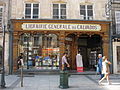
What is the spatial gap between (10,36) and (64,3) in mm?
5591

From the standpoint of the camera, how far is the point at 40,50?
1597 cm

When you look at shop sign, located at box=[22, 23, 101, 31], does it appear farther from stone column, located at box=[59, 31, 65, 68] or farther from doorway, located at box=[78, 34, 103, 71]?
doorway, located at box=[78, 34, 103, 71]

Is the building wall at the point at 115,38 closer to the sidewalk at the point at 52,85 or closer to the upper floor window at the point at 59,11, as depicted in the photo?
the sidewalk at the point at 52,85

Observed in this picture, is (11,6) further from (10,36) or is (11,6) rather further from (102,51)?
(102,51)

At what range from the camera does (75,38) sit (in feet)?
56.2

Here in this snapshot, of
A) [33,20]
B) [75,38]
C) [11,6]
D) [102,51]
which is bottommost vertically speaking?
[102,51]

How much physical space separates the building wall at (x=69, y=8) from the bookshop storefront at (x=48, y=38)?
0.75 m

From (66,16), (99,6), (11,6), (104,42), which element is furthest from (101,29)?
(11,6)

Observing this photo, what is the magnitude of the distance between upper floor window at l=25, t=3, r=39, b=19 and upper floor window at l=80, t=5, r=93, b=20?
4.03 meters

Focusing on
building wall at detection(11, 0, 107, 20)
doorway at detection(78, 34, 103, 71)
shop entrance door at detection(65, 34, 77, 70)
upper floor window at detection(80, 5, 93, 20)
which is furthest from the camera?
doorway at detection(78, 34, 103, 71)

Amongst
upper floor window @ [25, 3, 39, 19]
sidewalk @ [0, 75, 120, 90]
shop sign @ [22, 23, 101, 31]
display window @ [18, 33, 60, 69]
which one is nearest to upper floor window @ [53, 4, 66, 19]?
shop sign @ [22, 23, 101, 31]

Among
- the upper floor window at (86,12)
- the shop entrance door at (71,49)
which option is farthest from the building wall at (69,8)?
the shop entrance door at (71,49)

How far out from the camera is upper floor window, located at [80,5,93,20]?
16156mm

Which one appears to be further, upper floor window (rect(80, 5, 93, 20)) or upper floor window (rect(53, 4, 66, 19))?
upper floor window (rect(80, 5, 93, 20))
